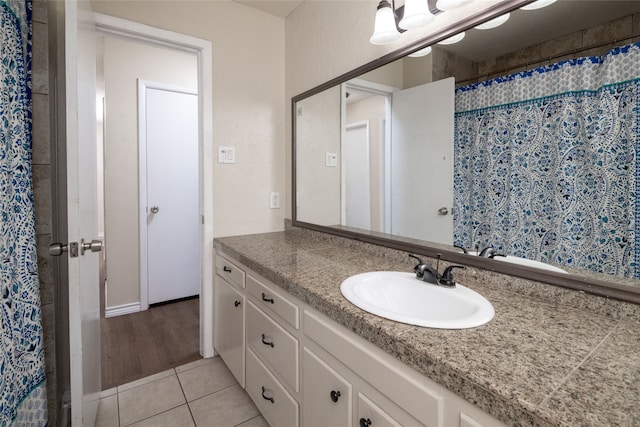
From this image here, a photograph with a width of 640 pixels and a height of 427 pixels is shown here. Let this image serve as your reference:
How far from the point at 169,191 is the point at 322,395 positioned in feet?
8.58

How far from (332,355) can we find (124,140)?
2.77 metres

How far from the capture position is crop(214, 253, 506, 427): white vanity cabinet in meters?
0.70

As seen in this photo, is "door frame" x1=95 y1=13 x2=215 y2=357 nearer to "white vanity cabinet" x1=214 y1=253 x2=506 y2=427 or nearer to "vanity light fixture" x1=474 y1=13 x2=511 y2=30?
"white vanity cabinet" x1=214 y1=253 x2=506 y2=427

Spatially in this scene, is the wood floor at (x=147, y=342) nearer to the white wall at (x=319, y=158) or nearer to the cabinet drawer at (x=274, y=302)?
the cabinet drawer at (x=274, y=302)

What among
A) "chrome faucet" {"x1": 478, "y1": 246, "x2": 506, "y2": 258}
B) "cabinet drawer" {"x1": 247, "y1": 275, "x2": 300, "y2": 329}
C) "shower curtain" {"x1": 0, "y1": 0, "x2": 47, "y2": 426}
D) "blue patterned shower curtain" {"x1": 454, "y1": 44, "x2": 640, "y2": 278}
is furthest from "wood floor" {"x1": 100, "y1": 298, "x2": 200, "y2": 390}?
"blue patterned shower curtain" {"x1": 454, "y1": 44, "x2": 640, "y2": 278}

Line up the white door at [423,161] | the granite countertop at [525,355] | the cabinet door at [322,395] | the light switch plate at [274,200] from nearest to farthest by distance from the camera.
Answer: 1. the granite countertop at [525,355]
2. the cabinet door at [322,395]
3. the white door at [423,161]
4. the light switch plate at [274,200]

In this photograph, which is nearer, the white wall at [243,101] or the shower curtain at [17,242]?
the shower curtain at [17,242]

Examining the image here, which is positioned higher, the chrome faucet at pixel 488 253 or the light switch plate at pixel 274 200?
the light switch plate at pixel 274 200

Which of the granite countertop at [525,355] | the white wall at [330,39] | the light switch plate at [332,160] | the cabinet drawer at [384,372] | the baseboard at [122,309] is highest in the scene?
the white wall at [330,39]

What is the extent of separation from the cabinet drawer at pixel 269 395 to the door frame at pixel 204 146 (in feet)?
2.12

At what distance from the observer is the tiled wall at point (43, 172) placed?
1305 millimetres

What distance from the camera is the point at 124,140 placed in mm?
2811

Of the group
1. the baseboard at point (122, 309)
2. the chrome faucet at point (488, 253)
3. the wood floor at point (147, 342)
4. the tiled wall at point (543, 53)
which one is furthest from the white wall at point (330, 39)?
the baseboard at point (122, 309)

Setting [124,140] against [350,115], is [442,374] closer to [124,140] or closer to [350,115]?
[350,115]
